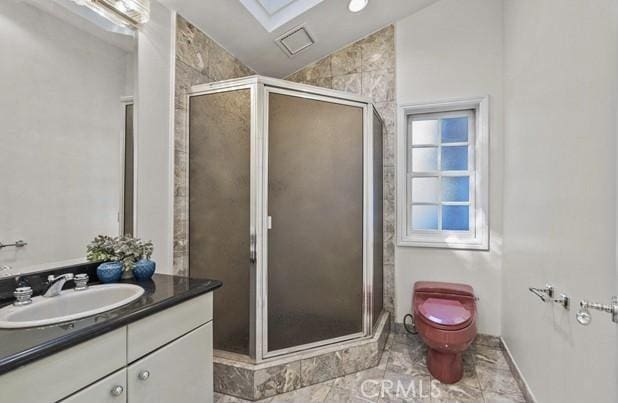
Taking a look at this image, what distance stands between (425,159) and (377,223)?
0.82 m

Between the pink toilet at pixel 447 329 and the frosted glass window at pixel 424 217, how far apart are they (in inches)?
25.2

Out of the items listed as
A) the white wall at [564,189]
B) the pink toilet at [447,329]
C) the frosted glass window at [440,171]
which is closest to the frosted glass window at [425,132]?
the frosted glass window at [440,171]

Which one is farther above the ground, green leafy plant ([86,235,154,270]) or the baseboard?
green leafy plant ([86,235,154,270])

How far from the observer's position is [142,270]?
1.51 metres

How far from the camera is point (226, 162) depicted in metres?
2.01

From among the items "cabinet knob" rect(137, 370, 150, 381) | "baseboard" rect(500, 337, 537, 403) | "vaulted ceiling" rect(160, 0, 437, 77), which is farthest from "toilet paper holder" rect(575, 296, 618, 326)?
"vaulted ceiling" rect(160, 0, 437, 77)

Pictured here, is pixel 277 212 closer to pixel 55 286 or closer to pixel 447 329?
pixel 55 286

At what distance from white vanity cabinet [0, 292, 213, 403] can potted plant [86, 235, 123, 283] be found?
17.1 inches

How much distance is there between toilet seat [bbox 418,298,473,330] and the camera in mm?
2008

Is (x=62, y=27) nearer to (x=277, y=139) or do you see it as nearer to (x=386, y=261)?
(x=277, y=139)

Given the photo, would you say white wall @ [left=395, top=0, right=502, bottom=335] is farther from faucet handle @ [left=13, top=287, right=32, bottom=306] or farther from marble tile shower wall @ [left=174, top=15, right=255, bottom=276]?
faucet handle @ [left=13, top=287, right=32, bottom=306]

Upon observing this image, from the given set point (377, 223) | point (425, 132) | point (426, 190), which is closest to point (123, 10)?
point (377, 223)

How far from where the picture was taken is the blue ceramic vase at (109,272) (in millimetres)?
1458

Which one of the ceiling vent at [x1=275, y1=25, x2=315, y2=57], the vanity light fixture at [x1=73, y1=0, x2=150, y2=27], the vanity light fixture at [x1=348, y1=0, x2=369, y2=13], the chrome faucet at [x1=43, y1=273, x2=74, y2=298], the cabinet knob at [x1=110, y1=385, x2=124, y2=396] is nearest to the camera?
the cabinet knob at [x1=110, y1=385, x2=124, y2=396]
